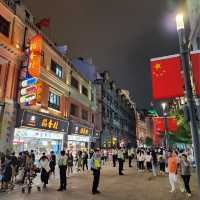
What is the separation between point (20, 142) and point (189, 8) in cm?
3130

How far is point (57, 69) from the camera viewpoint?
23.7 m

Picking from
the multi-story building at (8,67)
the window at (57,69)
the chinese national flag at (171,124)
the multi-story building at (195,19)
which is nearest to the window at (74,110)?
the window at (57,69)

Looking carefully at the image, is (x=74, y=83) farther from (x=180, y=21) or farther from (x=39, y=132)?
(x=180, y=21)

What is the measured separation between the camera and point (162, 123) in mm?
26781

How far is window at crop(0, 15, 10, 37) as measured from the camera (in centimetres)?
1602

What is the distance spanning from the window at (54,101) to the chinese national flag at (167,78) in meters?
15.2

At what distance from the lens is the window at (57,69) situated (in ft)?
74.8

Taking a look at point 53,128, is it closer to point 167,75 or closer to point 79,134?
point 79,134

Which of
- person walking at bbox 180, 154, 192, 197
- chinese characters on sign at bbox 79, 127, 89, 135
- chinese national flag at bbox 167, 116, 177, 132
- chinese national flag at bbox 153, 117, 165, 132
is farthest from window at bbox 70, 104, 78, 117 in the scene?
person walking at bbox 180, 154, 192, 197

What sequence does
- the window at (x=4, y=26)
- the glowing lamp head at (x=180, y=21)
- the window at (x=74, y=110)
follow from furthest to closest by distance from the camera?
the window at (x=74, y=110), the window at (x=4, y=26), the glowing lamp head at (x=180, y=21)

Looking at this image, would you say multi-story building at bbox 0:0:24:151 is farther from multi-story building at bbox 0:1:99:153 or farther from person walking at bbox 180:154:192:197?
person walking at bbox 180:154:192:197

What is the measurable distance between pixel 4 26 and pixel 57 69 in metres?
8.13

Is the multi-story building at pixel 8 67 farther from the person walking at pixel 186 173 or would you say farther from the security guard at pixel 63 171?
the person walking at pixel 186 173

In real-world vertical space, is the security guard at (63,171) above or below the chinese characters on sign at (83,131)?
below
